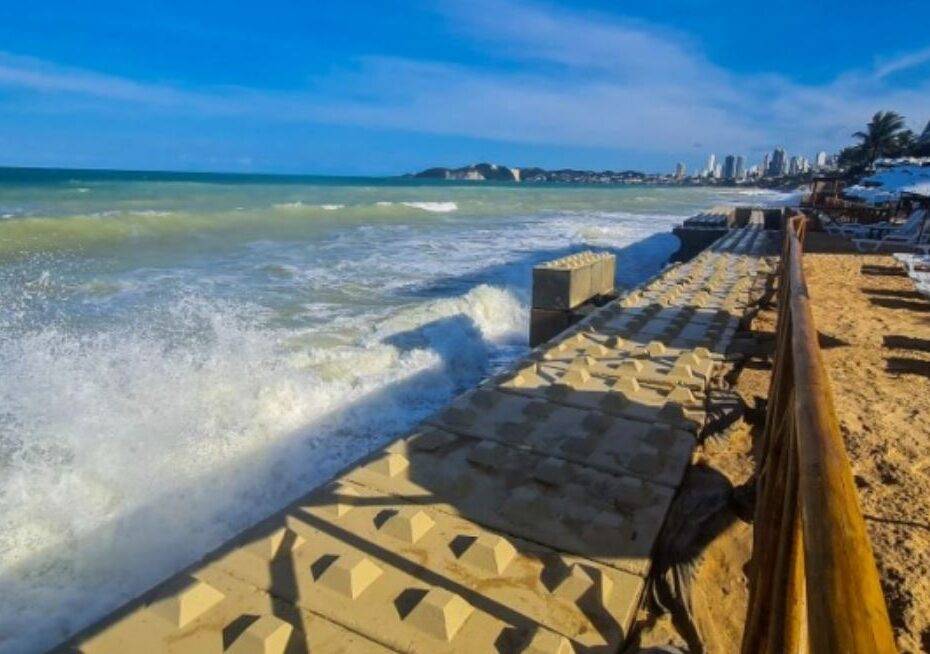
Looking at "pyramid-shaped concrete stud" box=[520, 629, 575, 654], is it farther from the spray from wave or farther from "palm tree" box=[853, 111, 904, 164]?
"palm tree" box=[853, 111, 904, 164]

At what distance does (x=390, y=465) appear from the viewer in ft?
10.7

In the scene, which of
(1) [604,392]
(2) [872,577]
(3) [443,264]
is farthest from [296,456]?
(3) [443,264]

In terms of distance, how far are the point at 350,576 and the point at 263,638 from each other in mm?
397

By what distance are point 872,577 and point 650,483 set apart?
7.75ft

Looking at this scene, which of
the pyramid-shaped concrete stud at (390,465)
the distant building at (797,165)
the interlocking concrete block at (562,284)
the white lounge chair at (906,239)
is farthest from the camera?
the distant building at (797,165)

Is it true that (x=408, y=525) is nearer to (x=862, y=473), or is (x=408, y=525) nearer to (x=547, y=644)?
(x=547, y=644)

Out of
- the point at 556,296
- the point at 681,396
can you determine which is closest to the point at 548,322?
the point at 556,296

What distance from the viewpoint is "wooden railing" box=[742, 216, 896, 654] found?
2.58 ft

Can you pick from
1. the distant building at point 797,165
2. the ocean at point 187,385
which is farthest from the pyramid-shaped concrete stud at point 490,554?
the distant building at point 797,165

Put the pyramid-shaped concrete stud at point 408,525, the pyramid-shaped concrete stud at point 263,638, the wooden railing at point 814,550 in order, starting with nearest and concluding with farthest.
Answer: the wooden railing at point 814,550, the pyramid-shaped concrete stud at point 263,638, the pyramid-shaped concrete stud at point 408,525

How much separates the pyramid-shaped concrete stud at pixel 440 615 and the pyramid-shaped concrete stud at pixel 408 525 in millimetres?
431

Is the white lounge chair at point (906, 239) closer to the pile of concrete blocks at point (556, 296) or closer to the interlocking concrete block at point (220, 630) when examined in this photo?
the pile of concrete blocks at point (556, 296)

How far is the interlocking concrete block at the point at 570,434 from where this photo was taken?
10.9ft

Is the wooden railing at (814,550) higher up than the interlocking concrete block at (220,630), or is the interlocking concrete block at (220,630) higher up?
the wooden railing at (814,550)
